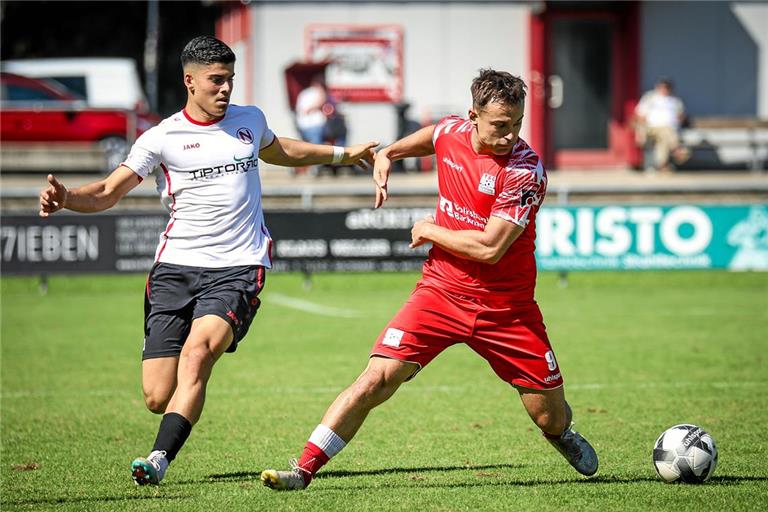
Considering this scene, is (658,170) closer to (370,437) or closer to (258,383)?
(258,383)

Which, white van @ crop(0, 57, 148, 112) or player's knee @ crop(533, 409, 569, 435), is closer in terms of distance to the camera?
player's knee @ crop(533, 409, 569, 435)

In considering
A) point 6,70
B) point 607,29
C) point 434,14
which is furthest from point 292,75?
point 6,70

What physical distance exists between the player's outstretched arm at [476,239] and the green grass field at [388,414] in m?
1.26

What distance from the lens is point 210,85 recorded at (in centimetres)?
635

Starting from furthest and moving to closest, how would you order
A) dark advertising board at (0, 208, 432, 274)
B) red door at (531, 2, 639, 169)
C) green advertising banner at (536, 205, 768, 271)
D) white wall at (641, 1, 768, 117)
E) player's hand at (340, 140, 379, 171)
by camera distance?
red door at (531, 2, 639, 169) → white wall at (641, 1, 768, 117) → green advertising banner at (536, 205, 768, 271) → dark advertising board at (0, 208, 432, 274) → player's hand at (340, 140, 379, 171)

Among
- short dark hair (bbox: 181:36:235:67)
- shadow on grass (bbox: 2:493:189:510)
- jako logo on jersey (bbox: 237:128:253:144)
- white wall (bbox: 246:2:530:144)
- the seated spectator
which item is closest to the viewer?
shadow on grass (bbox: 2:493:189:510)

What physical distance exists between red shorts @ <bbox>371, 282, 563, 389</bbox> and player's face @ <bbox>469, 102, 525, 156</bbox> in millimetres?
804

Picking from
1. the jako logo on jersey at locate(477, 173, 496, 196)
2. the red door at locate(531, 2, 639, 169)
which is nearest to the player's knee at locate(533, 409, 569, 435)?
the jako logo on jersey at locate(477, 173, 496, 196)

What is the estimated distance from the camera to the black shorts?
252 inches

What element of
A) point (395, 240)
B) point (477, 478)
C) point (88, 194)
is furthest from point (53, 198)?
point (395, 240)

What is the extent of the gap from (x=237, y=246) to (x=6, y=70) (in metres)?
24.4

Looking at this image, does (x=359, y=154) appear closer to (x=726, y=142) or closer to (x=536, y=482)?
(x=536, y=482)

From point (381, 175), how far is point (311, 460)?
5.38 ft

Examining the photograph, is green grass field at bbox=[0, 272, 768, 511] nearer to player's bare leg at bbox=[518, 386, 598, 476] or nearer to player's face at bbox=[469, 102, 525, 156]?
player's bare leg at bbox=[518, 386, 598, 476]
